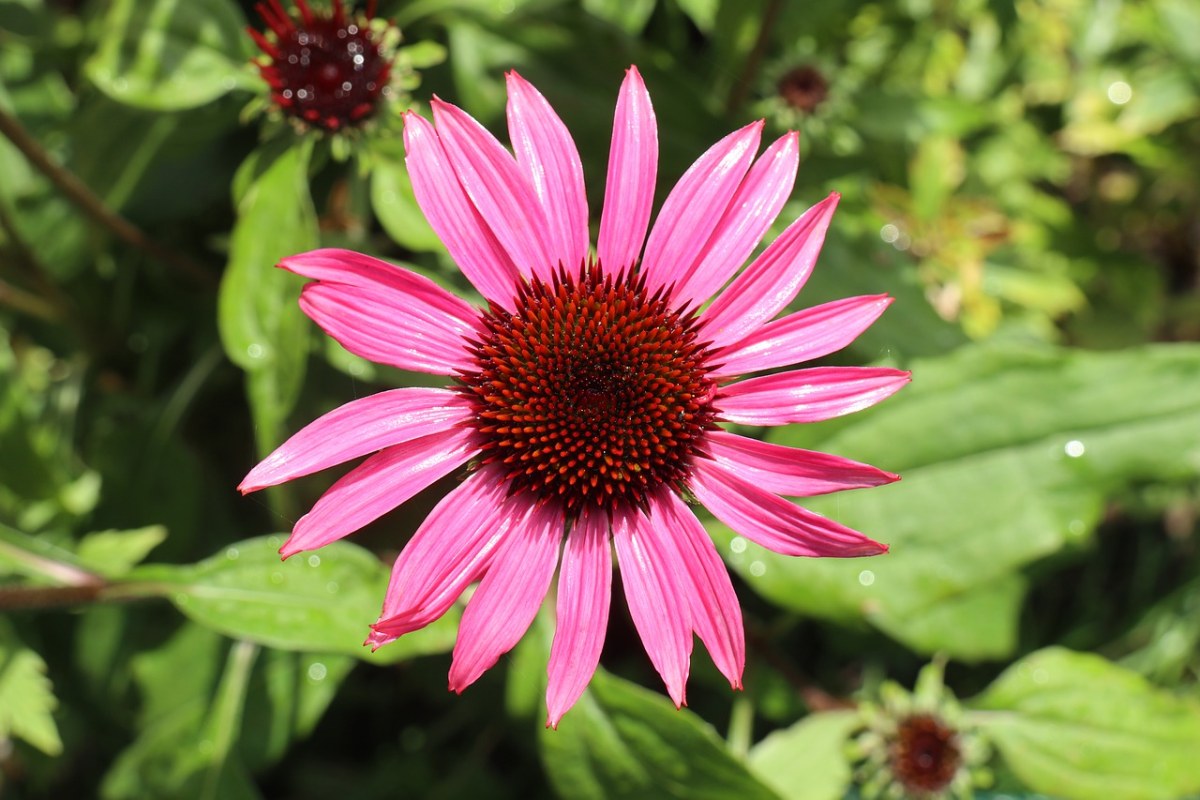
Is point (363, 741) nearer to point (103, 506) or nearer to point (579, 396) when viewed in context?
point (103, 506)

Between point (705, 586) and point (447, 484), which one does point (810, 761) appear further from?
point (447, 484)

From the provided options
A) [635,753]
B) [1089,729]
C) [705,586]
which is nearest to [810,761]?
[635,753]

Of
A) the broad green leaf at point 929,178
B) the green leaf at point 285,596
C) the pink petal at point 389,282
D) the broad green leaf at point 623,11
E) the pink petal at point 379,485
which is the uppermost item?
the broad green leaf at point 623,11

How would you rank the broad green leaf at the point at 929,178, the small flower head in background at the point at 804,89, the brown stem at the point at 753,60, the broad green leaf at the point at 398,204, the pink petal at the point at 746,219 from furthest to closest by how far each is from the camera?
1. the broad green leaf at the point at 929,178
2. the small flower head in background at the point at 804,89
3. the brown stem at the point at 753,60
4. the broad green leaf at the point at 398,204
5. the pink petal at the point at 746,219

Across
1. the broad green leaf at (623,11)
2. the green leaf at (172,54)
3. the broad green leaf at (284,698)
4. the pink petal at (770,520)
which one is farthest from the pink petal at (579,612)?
the broad green leaf at (623,11)

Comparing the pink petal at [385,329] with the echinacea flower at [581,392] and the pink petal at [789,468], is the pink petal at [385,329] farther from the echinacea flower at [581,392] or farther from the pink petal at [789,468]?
the pink petal at [789,468]

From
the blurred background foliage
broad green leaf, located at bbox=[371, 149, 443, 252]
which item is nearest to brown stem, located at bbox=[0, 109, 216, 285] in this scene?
the blurred background foliage

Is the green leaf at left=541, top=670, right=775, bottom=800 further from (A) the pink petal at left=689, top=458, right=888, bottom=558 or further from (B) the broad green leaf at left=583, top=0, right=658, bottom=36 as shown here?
(B) the broad green leaf at left=583, top=0, right=658, bottom=36

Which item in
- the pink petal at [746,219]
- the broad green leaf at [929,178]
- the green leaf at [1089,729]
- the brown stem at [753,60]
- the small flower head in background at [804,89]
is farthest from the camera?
the broad green leaf at [929,178]
